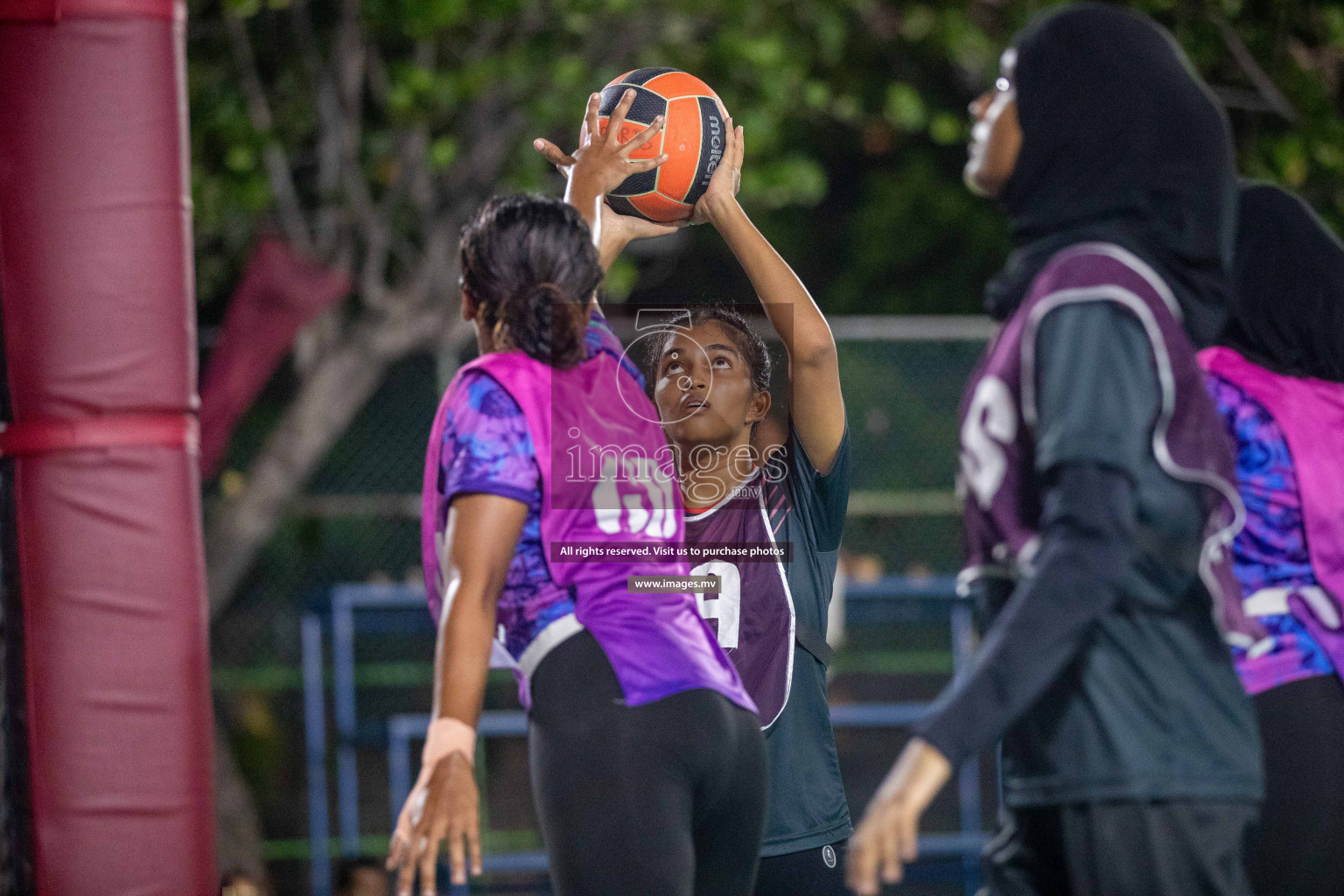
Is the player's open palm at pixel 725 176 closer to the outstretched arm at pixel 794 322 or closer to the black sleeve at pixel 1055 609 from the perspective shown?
the outstretched arm at pixel 794 322

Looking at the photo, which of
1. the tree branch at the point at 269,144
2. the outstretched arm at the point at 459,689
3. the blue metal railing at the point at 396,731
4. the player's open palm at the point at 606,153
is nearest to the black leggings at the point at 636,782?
the outstretched arm at the point at 459,689

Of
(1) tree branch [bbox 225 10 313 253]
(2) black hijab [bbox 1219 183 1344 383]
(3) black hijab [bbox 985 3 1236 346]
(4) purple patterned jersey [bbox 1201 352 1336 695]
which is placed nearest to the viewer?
(3) black hijab [bbox 985 3 1236 346]

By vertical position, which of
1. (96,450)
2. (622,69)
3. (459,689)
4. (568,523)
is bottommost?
(459,689)

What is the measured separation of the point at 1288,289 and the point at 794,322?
3.30 ft

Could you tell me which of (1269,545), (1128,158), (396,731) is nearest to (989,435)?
(1128,158)

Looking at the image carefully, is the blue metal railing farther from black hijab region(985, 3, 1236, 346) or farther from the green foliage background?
black hijab region(985, 3, 1236, 346)

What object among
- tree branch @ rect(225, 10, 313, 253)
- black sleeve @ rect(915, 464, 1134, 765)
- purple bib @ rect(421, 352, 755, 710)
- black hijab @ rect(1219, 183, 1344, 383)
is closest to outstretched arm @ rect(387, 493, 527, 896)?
purple bib @ rect(421, 352, 755, 710)

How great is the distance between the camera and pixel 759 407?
306 cm

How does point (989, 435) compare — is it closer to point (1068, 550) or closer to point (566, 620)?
point (1068, 550)

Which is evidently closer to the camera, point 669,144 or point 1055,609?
point 1055,609

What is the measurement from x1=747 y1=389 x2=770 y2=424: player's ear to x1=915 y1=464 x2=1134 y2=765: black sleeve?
1172mm

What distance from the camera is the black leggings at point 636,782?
2.18 m

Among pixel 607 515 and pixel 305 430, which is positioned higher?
pixel 305 430

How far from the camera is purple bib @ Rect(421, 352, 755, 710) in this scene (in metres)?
2.30
